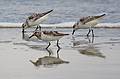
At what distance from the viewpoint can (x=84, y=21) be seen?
1138cm

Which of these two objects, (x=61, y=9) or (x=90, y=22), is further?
(x=61, y=9)

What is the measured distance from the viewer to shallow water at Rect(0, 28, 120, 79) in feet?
21.2

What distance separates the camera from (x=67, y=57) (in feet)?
26.0

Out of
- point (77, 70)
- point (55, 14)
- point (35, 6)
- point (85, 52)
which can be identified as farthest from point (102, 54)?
point (35, 6)

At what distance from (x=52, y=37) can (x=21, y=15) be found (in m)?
6.66

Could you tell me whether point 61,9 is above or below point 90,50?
above

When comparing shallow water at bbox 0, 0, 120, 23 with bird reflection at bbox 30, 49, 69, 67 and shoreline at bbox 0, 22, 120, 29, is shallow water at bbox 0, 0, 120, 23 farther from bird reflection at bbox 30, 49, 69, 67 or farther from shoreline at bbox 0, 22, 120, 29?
bird reflection at bbox 30, 49, 69, 67

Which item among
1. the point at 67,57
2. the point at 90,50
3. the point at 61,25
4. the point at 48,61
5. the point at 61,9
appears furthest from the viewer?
the point at 61,9

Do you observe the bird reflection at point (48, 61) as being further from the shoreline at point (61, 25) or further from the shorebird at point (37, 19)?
the shoreline at point (61, 25)

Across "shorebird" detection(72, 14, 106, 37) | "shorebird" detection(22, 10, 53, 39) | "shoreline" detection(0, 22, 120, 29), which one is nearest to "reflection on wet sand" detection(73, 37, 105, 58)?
"shorebird" detection(72, 14, 106, 37)

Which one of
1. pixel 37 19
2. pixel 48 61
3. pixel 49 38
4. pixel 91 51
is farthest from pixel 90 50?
pixel 37 19

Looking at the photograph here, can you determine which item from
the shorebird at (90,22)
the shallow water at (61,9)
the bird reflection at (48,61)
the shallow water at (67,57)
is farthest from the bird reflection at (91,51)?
the shallow water at (61,9)

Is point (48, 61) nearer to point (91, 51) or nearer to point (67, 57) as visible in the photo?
point (67, 57)

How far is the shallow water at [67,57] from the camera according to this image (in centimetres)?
646
